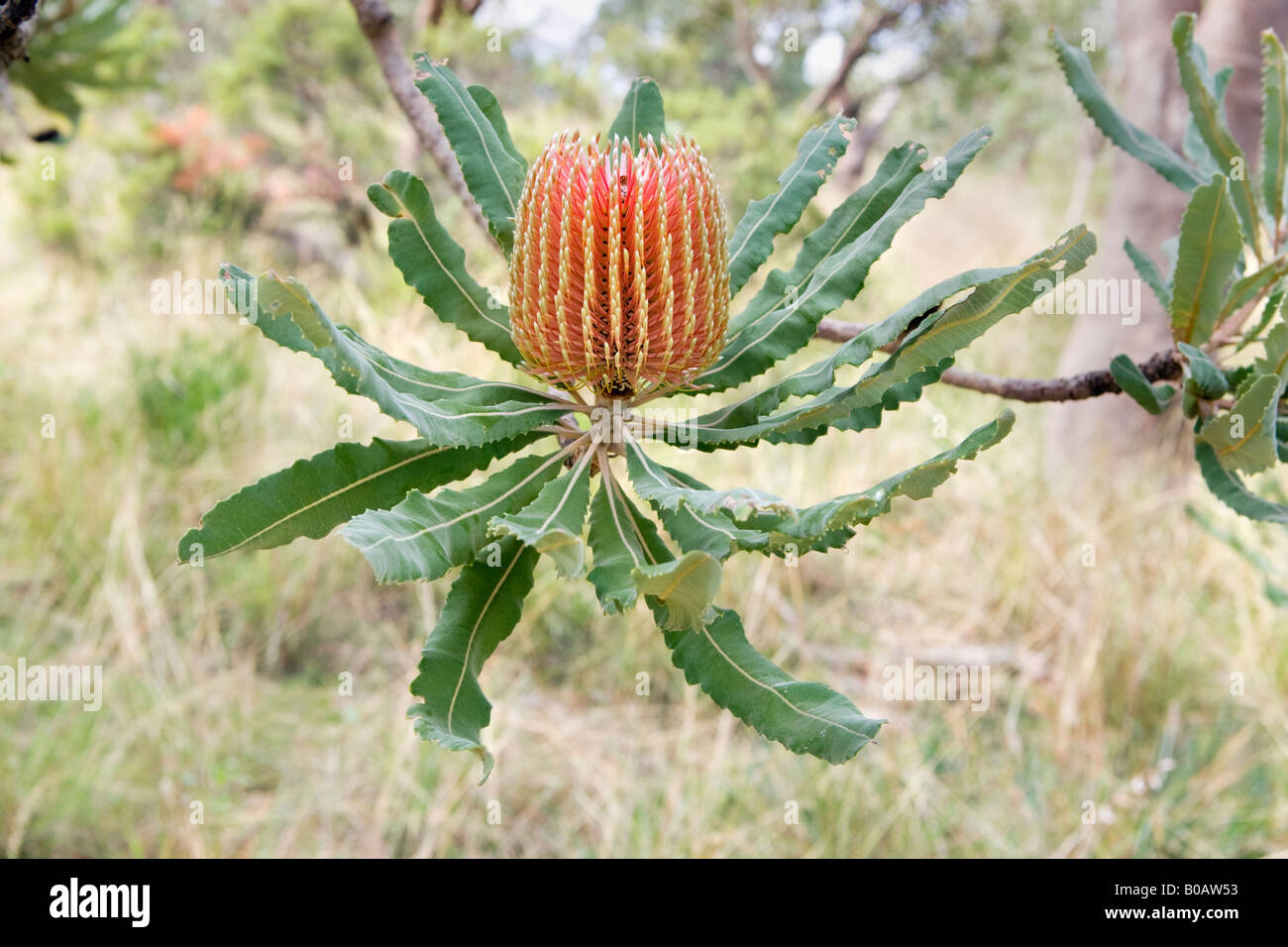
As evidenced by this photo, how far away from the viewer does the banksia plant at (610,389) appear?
25.8 inches

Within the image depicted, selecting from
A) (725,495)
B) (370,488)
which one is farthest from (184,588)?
(725,495)

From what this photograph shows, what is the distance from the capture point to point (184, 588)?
374cm

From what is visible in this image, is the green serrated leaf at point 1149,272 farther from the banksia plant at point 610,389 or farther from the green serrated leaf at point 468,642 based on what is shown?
the green serrated leaf at point 468,642

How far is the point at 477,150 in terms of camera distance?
3.04ft

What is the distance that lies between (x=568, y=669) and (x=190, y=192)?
230 inches

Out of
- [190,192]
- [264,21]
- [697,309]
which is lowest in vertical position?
[697,309]

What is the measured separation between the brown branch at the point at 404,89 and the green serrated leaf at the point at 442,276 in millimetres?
298

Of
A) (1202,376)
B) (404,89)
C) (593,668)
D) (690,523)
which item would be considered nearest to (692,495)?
(690,523)

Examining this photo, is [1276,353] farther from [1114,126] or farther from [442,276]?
[442,276]

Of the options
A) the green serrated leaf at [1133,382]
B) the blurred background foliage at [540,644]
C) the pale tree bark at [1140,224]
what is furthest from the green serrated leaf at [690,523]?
the pale tree bark at [1140,224]

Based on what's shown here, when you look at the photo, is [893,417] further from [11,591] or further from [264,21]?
[264,21]

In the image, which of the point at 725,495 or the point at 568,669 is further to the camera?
the point at 568,669

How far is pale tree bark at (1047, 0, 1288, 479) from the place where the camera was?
14.6 ft

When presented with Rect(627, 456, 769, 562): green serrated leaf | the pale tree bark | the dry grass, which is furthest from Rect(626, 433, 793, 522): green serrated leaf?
the pale tree bark
